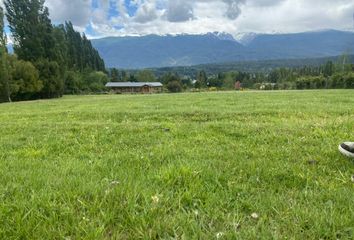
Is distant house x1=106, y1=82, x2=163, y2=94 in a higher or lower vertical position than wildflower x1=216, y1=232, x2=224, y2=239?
lower

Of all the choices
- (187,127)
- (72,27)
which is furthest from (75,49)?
(187,127)

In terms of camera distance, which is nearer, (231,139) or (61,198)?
(61,198)

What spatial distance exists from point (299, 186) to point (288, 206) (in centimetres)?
66

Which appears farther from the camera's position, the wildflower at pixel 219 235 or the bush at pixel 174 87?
the bush at pixel 174 87

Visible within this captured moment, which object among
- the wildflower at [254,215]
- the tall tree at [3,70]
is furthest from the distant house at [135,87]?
the wildflower at [254,215]

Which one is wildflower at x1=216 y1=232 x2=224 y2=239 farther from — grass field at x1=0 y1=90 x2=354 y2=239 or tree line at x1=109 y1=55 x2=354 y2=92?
tree line at x1=109 y1=55 x2=354 y2=92

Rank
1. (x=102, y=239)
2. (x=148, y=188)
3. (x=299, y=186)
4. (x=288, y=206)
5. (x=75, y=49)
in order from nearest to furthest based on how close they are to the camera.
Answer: (x=102, y=239) → (x=288, y=206) → (x=148, y=188) → (x=299, y=186) → (x=75, y=49)

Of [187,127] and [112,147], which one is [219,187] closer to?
[112,147]

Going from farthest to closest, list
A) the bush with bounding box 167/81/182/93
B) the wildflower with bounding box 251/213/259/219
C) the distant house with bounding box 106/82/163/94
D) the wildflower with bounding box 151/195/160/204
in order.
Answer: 1. the distant house with bounding box 106/82/163/94
2. the bush with bounding box 167/81/182/93
3. the wildflower with bounding box 151/195/160/204
4. the wildflower with bounding box 251/213/259/219

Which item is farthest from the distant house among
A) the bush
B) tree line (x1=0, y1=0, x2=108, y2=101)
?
tree line (x1=0, y1=0, x2=108, y2=101)

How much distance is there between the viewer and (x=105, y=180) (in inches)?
139

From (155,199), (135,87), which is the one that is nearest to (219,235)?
(155,199)

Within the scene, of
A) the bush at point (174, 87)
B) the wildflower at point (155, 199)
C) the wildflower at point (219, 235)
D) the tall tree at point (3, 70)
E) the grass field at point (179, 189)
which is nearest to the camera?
the wildflower at point (219, 235)

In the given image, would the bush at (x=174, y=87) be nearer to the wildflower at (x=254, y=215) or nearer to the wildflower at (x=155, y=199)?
the wildflower at (x=155, y=199)
